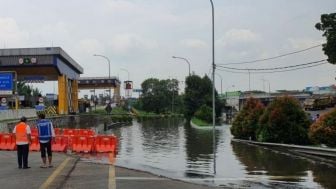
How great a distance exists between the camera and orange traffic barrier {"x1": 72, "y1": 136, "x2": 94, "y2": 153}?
86.1 ft

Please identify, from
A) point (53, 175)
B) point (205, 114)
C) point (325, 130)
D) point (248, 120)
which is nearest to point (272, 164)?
point (325, 130)

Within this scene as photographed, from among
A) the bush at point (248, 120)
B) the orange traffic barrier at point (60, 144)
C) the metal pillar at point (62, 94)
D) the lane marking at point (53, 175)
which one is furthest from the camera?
the metal pillar at point (62, 94)

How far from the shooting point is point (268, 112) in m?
Result: 31.6

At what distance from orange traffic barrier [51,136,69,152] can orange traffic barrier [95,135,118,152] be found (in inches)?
56.6

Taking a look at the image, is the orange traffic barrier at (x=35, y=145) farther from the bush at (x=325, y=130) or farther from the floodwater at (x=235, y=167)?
the bush at (x=325, y=130)

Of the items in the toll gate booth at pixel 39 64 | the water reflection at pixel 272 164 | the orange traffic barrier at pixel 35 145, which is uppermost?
the toll gate booth at pixel 39 64

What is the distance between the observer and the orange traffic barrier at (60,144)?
25.8 meters

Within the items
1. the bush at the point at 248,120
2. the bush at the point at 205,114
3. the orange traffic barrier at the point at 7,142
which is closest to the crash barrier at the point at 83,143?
the orange traffic barrier at the point at 7,142

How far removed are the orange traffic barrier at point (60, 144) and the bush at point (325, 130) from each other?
37.1 feet

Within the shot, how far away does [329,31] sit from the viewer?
55000 millimetres

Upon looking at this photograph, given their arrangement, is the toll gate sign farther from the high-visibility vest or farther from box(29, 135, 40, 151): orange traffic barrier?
the high-visibility vest

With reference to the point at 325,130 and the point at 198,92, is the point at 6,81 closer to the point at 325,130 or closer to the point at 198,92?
the point at 325,130

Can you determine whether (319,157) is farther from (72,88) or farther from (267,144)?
(72,88)

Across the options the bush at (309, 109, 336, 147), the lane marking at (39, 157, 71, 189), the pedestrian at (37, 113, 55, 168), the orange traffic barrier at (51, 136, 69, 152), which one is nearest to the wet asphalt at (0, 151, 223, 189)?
the lane marking at (39, 157, 71, 189)
